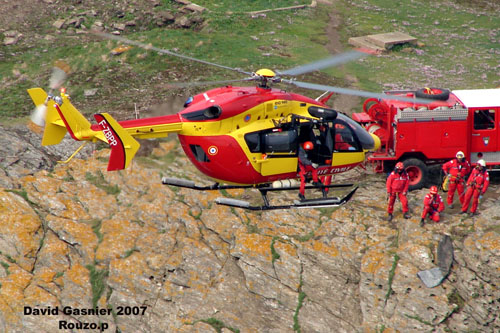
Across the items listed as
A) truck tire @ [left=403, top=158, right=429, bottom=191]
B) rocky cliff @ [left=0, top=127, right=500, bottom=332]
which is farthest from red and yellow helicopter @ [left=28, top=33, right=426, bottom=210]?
truck tire @ [left=403, top=158, right=429, bottom=191]

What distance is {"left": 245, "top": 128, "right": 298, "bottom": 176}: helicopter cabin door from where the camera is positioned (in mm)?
16344

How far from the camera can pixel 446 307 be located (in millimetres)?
16891

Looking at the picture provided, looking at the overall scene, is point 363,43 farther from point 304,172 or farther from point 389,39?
point 304,172

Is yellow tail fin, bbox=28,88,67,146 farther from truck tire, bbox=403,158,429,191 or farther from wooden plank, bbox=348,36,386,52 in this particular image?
wooden plank, bbox=348,36,386,52

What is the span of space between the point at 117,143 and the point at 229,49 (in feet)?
51.2

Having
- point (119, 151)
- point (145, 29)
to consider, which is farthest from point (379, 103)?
point (145, 29)

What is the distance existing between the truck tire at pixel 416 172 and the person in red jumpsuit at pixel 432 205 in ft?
4.89

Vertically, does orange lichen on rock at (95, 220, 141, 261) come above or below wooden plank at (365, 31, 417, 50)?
below

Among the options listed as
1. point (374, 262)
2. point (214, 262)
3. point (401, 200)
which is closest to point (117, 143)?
point (214, 262)

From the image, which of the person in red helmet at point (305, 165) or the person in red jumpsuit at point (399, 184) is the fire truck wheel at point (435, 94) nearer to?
the person in red jumpsuit at point (399, 184)

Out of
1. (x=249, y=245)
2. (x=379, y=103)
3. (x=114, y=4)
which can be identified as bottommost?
(x=249, y=245)

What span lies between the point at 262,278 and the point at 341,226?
10.3ft

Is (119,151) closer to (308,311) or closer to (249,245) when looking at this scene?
(249,245)

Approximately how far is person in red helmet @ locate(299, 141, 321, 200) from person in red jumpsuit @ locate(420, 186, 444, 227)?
368 cm
